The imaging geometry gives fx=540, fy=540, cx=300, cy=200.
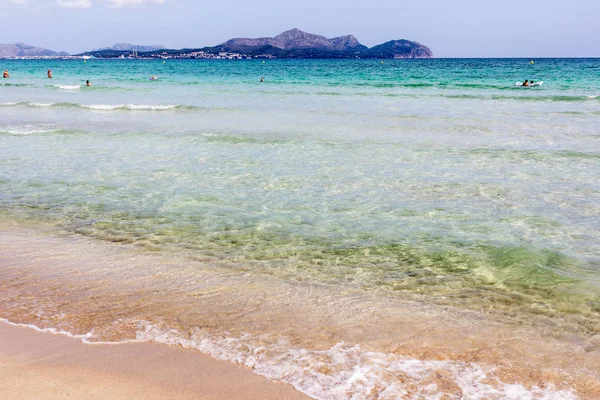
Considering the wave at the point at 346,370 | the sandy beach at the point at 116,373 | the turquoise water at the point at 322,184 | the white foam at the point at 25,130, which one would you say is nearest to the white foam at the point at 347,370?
the wave at the point at 346,370

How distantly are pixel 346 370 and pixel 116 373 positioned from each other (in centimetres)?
187

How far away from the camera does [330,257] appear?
727cm

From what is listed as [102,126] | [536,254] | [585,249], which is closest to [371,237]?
[536,254]

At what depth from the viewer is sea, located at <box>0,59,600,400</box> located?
15.3 feet

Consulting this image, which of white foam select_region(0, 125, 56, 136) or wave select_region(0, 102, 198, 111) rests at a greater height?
wave select_region(0, 102, 198, 111)

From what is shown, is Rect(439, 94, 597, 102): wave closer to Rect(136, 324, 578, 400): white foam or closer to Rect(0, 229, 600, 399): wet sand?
Rect(0, 229, 600, 399): wet sand

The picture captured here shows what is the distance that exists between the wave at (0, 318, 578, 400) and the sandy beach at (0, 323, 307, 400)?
124 millimetres

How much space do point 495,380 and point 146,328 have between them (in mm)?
3157

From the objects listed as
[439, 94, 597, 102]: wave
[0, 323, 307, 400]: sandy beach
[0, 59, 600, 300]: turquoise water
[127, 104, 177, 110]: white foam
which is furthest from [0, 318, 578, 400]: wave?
[439, 94, 597, 102]: wave

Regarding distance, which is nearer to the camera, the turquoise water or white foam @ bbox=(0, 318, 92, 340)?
white foam @ bbox=(0, 318, 92, 340)

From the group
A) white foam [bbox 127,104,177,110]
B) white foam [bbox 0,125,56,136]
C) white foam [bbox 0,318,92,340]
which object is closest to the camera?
white foam [bbox 0,318,92,340]

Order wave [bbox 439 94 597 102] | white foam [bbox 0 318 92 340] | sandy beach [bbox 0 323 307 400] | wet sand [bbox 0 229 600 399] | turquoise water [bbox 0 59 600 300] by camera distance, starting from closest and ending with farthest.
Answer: sandy beach [bbox 0 323 307 400], wet sand [bbox 0 229 600 399], white foam [bbox 0 318 92 340], turquoise water [bbox 0 59 600 300], wave [bbox 439 94 597 102]

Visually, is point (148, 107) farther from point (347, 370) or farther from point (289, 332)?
point (347, 370)

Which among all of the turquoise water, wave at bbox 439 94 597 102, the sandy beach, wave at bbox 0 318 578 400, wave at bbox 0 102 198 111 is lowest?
the sandy beach
